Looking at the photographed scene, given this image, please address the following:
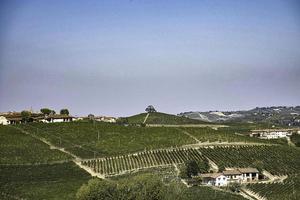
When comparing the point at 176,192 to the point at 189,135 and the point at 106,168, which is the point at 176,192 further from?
the point at 189,135

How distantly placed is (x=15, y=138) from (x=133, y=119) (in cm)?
5528

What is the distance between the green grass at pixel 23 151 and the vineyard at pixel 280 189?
2876cm

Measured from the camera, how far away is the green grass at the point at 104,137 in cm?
8338

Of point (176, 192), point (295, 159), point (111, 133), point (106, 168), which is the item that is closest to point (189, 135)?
point (111, 133)

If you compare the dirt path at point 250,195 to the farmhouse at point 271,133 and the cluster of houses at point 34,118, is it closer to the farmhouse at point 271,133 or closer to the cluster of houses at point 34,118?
the cluster of houses at point 34,118

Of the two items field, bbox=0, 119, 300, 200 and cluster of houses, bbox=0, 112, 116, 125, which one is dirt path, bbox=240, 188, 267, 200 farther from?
cluster of houses, bbox=0, 112, 116, 125

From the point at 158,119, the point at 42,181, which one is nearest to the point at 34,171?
the point at 42,181

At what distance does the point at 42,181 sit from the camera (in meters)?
65.1

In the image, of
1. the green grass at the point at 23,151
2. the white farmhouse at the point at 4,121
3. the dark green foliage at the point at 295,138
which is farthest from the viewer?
the dark green foliage at the point at 295,138

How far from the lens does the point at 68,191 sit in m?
59.2

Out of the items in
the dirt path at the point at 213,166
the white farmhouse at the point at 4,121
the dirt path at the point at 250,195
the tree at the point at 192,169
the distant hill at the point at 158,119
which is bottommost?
the dirt path at the point at 250,195

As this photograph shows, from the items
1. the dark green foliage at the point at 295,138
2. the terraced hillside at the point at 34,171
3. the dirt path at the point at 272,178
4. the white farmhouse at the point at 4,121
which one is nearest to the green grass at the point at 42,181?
the terraced hillside at the point at 34,171

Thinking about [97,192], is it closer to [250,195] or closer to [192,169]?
[250,195]

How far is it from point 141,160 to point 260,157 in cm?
1909
